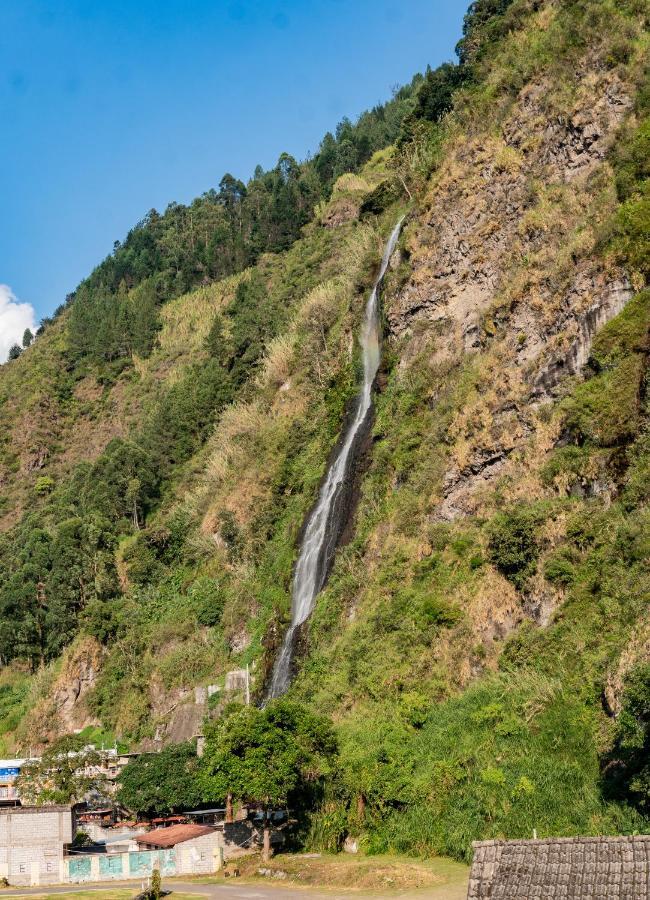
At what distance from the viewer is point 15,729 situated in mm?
64875

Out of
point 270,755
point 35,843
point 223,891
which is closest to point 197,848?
point 270,755

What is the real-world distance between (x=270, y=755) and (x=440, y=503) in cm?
1373

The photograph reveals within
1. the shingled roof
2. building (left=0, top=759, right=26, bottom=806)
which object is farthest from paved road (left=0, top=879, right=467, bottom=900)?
building (left=0, top=759, right=26, bottom=806)

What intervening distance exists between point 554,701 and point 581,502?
851cm

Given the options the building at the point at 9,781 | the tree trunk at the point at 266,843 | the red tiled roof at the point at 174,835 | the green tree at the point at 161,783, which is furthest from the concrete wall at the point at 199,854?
the building at the point at 9,781

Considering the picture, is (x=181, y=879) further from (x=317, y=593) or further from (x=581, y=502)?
(x=581, y=502)

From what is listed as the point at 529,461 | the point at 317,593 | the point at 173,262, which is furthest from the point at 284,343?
the point at 173,262

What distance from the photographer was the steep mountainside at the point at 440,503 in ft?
102

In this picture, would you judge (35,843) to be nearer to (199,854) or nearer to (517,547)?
(199,854)

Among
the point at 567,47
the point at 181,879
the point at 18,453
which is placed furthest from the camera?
the point at 18,453

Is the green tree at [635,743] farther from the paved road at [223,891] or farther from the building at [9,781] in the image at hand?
the building at [9,781]

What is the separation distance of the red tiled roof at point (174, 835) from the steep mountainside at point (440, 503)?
17.3 feet

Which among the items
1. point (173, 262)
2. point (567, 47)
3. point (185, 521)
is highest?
point (173, 262)

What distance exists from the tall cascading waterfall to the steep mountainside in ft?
3.24
